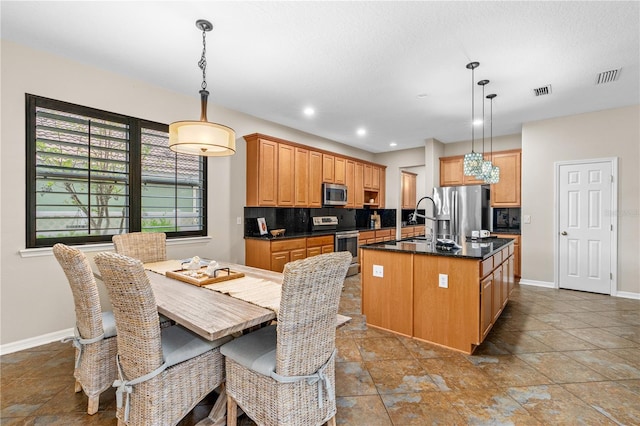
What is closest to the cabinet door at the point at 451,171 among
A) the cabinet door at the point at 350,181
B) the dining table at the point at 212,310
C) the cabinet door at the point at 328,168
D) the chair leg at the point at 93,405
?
the cabinet door at the point at 350,181

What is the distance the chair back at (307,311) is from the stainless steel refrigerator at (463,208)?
4221 mm

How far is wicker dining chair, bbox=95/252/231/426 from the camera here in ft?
4.51

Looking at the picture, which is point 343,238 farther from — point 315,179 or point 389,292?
point 389,292

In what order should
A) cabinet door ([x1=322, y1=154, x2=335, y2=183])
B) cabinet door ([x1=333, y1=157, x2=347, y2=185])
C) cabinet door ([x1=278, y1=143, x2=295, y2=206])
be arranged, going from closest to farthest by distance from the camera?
cabinet door ([x1=278, y1=143, x2=295, y2=206]) < cabinet door ([x1=322, y1=154, x2=335, y2=183]) < cabinet door ([x1=333, y1=157, x2=347, y2=185])

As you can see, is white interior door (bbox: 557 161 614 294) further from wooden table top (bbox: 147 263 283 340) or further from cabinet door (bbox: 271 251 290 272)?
wooden table top (bbox: 147 263 283 340)

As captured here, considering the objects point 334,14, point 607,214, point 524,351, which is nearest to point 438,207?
point 607,214

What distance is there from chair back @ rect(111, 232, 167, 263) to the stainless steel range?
2.93 metres

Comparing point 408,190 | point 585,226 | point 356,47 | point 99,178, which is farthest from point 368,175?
point 99,178

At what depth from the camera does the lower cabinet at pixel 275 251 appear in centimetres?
419

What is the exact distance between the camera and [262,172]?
14.4 ft

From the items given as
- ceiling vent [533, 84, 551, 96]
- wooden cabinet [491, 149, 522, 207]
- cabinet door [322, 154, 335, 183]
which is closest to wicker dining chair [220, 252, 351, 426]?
ceiling vent [533, 84, 551, 96]

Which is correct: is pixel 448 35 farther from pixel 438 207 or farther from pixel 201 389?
pixel 438 207

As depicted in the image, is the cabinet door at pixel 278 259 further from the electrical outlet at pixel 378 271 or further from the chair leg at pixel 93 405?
the chair leg at pixel 93 405

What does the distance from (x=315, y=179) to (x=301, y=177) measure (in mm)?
358
